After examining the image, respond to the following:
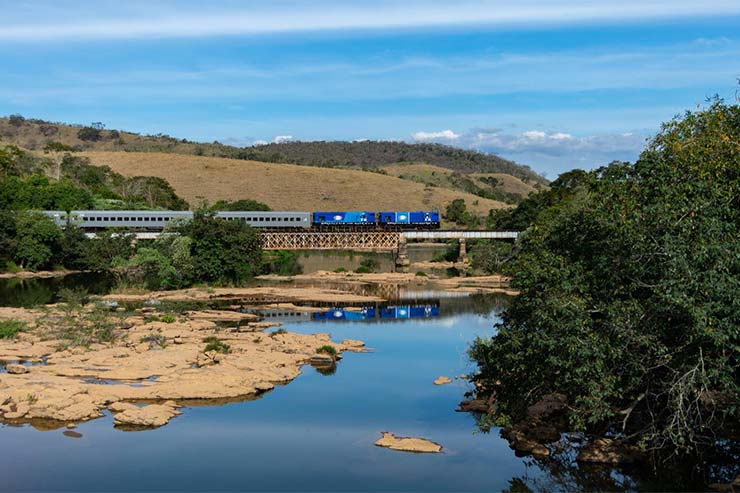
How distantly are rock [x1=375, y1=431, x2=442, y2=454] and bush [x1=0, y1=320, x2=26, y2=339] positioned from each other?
68.9 ft

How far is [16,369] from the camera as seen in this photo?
32344mm

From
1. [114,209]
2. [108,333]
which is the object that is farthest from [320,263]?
[108,333]

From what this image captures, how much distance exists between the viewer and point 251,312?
5225 centimetres

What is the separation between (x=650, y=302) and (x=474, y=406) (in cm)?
987

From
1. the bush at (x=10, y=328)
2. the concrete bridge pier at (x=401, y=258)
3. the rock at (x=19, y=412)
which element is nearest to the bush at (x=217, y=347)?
the bush at (x=10, y=328)

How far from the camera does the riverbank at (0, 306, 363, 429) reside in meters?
27.7

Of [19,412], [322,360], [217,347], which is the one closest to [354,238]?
[322,360]

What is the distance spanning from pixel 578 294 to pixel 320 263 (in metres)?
74.7

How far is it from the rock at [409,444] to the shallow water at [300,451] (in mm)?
291

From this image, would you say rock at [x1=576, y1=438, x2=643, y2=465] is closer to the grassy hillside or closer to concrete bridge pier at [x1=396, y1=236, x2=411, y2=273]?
concrete bridge pier at [x1=396, y1=236, x2=411, y2=273]

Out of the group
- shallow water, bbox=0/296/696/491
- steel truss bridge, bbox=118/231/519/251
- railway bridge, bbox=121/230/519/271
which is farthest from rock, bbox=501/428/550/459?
steel truss bridge, bbox=118/231/519/251

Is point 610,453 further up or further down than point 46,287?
further down

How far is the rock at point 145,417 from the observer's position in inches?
1053

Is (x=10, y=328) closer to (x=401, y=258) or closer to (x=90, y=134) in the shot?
(x=401, y=258)
